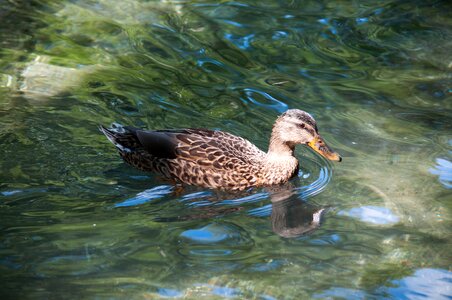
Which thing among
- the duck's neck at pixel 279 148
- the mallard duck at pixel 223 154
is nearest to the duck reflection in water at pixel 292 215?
the mallard duck at pixel 223 154

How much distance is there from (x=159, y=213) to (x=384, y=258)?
6.87 ft

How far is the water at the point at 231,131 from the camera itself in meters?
6.20

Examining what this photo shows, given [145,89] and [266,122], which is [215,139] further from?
[145,89]

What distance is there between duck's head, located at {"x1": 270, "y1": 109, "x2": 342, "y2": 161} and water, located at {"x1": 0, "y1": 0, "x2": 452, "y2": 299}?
0.31 meters

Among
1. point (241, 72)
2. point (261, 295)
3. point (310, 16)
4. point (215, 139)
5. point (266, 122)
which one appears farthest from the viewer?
point (310, 16)

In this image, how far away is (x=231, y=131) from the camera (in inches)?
368

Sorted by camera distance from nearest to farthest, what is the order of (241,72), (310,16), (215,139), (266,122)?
1. (215,139)
2. (266,122)
3. (241,72)
4. (310,16)

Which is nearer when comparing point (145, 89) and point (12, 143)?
point (12, 143)

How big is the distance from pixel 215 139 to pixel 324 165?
1.27 meters

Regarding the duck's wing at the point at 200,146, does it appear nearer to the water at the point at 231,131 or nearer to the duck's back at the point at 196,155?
the duck's back at the point at 196,155

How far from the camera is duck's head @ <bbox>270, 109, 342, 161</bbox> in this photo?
27.0 ft

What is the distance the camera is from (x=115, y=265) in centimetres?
618

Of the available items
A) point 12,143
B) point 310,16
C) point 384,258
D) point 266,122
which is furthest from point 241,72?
point 384,258

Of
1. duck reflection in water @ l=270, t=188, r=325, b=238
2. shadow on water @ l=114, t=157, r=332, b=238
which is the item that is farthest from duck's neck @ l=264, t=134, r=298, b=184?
duck reflection in water @ l=270, t=188, r=325, b=238
